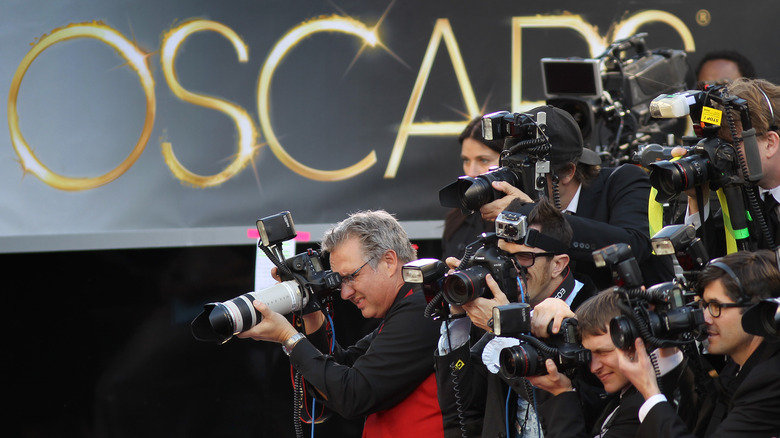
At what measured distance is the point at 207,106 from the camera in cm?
493

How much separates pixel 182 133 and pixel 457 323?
2346mm

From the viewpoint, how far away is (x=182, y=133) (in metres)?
4.92

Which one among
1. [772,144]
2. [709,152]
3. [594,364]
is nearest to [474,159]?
[709,152]

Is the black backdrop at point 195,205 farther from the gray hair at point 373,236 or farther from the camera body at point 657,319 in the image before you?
the camera body at point 657,319

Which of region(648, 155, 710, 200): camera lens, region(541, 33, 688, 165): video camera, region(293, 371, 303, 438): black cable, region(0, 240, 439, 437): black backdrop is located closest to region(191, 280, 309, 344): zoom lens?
region(293, 371, 303, 438): black cable

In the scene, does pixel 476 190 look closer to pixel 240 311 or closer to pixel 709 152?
pixel 709 152

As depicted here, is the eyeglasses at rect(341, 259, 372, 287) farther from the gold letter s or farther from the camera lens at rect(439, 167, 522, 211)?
the gold letter s

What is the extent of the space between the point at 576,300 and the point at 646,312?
582mm

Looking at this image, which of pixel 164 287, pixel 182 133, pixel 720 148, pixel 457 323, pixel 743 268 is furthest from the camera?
pixel 164 287

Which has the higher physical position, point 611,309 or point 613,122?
point 613,122

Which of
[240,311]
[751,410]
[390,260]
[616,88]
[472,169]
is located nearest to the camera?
[751,410]

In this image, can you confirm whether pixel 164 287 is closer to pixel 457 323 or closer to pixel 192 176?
pixel 192 176

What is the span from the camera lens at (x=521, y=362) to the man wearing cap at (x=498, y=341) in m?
0.12

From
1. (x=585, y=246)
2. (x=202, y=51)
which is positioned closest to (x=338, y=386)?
(x=585, y=246)
